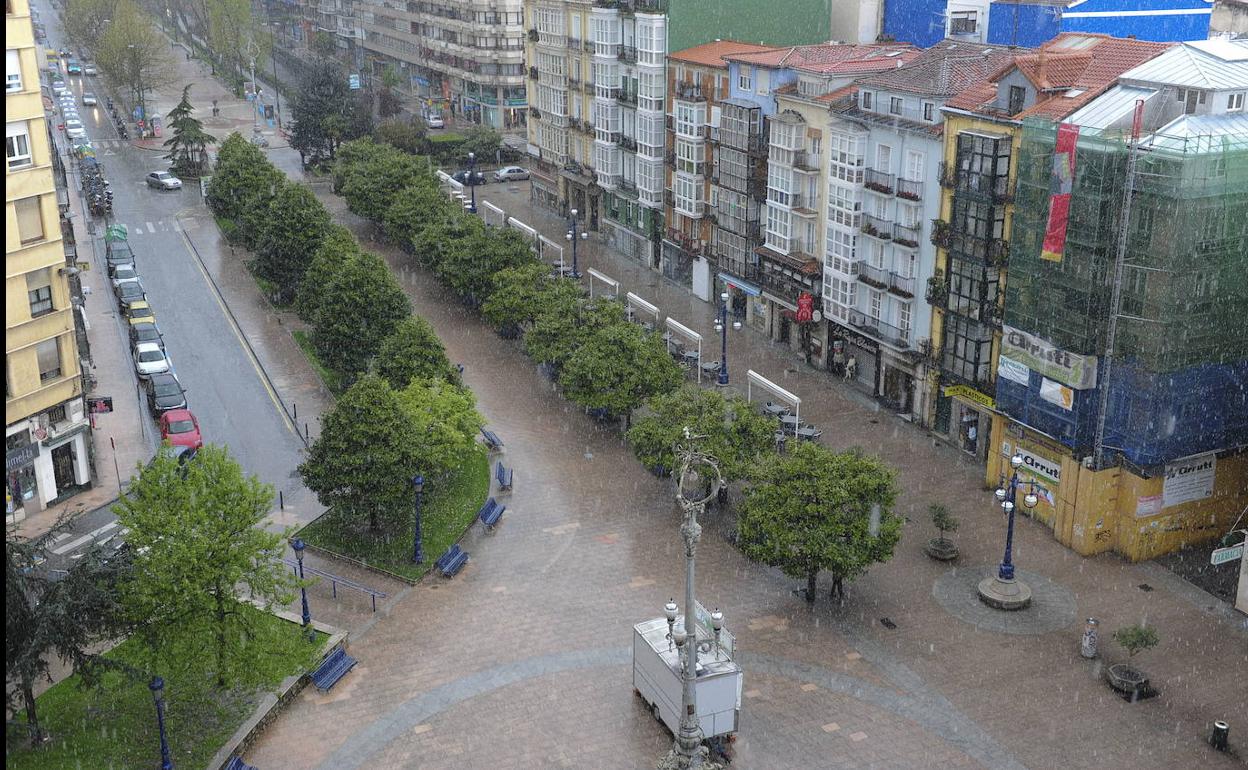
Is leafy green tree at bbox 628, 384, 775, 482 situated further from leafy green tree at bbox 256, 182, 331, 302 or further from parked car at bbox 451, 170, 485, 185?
parked car at bbox 451, 170, 485, 185

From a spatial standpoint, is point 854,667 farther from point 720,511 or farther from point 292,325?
point 292,325

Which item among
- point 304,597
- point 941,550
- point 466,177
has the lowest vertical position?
point 941,550

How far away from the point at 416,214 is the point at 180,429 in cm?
2985

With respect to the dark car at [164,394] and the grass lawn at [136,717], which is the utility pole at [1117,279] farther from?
the dark car at [164,394]

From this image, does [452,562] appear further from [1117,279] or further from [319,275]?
[319,275]

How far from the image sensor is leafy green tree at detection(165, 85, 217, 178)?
106m

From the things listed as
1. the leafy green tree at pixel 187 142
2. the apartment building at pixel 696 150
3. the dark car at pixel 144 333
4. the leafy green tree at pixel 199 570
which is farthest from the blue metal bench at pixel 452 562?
the leafy green tree at pixel 187 142

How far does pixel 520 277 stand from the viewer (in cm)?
6531

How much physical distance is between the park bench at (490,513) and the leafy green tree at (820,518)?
10.7 metres

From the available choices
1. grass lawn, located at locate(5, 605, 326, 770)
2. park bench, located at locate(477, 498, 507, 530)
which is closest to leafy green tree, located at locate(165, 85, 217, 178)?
park bench, located at locate(477, 498, 507, 530)

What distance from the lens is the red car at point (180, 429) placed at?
5266 cm

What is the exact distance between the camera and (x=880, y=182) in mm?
55094

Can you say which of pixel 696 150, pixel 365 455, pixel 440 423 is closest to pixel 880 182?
pixel 696 150

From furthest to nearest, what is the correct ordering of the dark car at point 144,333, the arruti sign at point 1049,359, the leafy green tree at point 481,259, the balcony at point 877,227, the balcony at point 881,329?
the leafy green tree at point 481,259 < the dark car at point 144,333 < the balcony at point 881,329 < the balcony at point 877,227 < the arruti sign at point 1049,359
